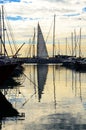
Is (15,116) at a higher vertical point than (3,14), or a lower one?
higher

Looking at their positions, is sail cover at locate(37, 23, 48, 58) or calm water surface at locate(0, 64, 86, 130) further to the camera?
sail cover at locate(37, 23, 48, 58)

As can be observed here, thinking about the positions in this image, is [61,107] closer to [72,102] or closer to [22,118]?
[72,102]

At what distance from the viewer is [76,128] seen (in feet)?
60.7

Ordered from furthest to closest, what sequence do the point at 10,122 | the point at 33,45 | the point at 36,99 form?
the point at 33,45, the point at 36,99, the point at 10,122

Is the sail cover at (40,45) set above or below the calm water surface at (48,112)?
below

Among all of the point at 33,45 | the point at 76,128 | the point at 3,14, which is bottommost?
the point at 33,45

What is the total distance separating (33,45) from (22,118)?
116m

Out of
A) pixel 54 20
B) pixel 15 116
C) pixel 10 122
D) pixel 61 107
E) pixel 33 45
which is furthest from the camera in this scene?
pixel 33 45

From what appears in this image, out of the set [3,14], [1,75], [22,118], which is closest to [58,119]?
[22,118]

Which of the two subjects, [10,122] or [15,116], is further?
[15,116]

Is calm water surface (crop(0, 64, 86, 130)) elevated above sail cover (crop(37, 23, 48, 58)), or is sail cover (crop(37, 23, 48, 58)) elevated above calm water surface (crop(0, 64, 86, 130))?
calm water surface (crop(0, 64, 86, 130))

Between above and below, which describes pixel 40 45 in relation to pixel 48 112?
below

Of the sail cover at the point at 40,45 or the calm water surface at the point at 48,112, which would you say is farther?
the sail cover at the point at 40,45

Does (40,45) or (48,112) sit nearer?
(48,112)
